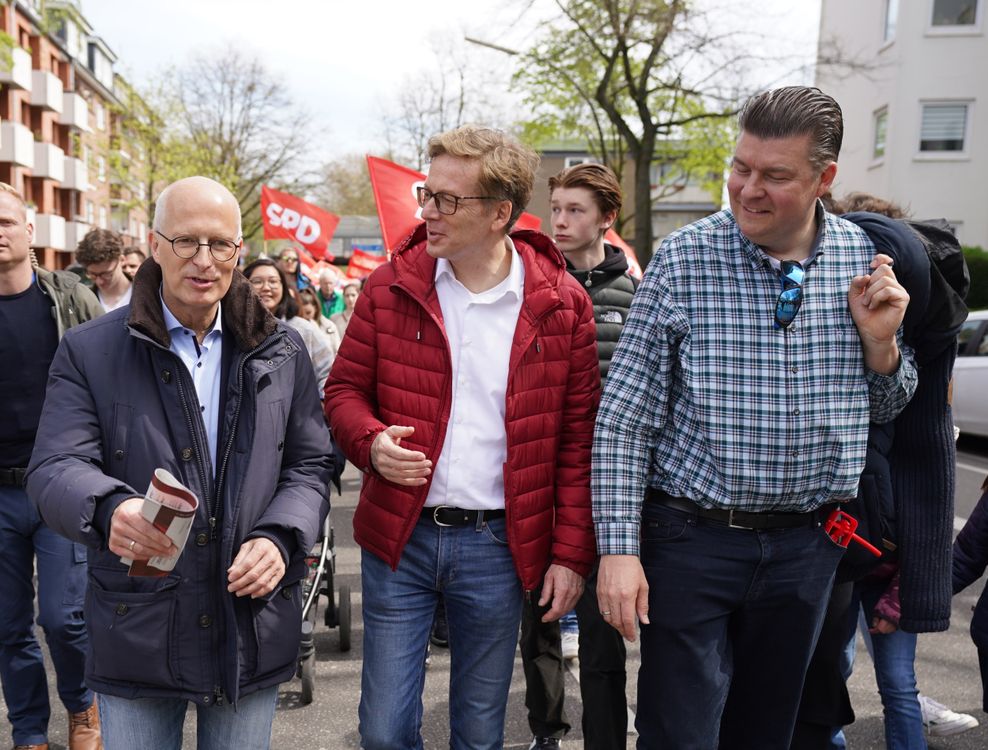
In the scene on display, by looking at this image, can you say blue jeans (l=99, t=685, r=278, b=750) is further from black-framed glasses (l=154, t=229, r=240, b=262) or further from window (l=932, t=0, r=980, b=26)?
window (l=932, t=0, r=980, b=26)

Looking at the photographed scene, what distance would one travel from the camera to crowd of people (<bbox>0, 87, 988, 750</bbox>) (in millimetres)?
2156

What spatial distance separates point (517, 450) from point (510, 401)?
0.14m

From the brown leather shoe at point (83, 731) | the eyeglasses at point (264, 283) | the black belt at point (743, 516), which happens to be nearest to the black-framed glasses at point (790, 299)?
the black belt at point (743, 516)

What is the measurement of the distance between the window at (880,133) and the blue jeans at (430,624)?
25799 millimetres

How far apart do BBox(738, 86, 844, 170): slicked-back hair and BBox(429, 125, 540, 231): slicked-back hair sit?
64 centimetres

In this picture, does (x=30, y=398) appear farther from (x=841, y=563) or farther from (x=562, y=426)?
(x=841, y=563)

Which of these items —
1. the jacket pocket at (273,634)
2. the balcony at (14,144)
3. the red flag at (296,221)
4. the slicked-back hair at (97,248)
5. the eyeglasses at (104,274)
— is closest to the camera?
the jacket pocket at (273,634)

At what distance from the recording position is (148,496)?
5.92ft

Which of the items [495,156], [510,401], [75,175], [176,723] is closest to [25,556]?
[176,723]

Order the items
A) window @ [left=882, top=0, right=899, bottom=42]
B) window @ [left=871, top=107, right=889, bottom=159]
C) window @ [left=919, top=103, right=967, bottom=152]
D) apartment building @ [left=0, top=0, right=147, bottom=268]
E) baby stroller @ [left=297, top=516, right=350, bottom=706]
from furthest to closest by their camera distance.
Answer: apartment building @ [left=0, top=0, right=147, bottom=268] → window @ [left=871, top=107, right=889, bottom=159] → window @ [left=882, top=0, right=899, bottom=42] → window @ [left=919, top=103, right=967, bottom=152] → baby stroller @ [left=297, top=516, right=350, bottom=706]

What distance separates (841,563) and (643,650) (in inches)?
24.5

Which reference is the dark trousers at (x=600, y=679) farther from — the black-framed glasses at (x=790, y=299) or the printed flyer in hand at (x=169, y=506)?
the printed flyer in hand at (x=169, y=506)

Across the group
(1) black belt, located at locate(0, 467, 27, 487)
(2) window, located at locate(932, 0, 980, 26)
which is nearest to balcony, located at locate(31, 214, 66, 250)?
(2) window, located at locate(932, 0, 980, 26)

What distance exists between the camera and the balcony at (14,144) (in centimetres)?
3691
